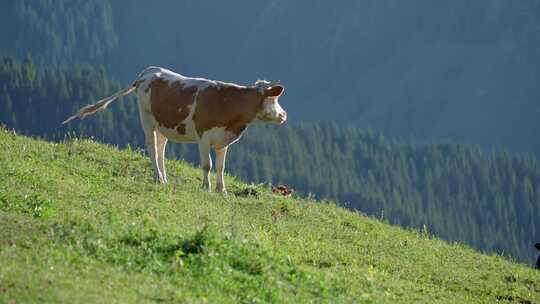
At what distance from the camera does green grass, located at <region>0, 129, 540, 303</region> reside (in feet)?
48.1

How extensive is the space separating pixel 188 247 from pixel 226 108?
9378 millimetres

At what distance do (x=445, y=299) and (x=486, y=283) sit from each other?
2236mm

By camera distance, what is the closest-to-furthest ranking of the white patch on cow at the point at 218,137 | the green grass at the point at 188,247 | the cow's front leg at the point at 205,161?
the green grass at the point at 188,247, the cow's front leg at the point at 205,161, the white patch on cow at the point at 218,137

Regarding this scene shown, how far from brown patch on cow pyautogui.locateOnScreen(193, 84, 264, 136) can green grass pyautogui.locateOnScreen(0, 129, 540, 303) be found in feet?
4.62

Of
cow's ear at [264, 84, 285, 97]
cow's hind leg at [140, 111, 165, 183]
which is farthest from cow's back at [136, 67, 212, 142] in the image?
cow's ear at [264, 84, 285, 97]

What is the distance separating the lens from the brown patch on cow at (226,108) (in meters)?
25.3

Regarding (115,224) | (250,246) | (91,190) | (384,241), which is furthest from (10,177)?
(384,241)

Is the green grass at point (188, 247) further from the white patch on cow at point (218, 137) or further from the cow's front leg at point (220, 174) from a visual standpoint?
the white patch on cow at point (218, 137)

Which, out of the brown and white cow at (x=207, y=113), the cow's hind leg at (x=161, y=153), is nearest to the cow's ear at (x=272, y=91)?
the brown and white cow at (x=207, y=113)

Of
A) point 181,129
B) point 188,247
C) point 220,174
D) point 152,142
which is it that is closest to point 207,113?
point 181,129

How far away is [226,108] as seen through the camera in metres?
25.4

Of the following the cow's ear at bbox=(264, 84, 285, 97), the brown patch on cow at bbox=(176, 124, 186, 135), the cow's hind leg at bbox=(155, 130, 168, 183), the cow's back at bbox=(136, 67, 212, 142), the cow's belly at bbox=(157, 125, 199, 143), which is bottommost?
the cow's hind leg at bbox=(155, 130, 168, 183)

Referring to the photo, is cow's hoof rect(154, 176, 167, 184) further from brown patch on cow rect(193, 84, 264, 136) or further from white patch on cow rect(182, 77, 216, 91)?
white patch on cow rect(182, 77, 216, 91)

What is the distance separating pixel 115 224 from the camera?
17078 mm
